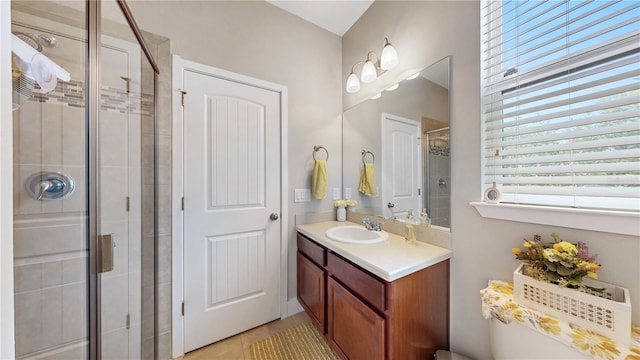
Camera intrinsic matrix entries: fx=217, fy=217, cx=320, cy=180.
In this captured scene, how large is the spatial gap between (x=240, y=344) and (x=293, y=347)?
0.39 m

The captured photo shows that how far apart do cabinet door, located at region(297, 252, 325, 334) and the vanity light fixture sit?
150 centimetres

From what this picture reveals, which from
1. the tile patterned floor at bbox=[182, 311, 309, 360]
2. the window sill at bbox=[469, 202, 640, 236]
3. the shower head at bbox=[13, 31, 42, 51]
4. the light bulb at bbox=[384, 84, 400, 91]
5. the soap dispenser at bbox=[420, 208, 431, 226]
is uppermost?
the light bulb at bbox=[384, 84, 400, 91]

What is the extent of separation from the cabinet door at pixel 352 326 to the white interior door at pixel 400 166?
71cm

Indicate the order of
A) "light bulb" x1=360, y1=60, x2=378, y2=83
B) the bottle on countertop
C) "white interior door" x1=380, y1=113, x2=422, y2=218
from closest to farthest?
the bottle on countertop
"white interior door" x1=380, y1=113, x2=422, y2=218
"light bulb" x1=360, y1=60, x2=378, y2=83

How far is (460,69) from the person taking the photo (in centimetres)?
120

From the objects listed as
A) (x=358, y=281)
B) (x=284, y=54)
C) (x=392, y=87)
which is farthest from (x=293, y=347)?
(x=284, y=54)

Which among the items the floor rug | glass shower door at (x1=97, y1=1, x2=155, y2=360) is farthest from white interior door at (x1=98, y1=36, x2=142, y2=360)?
the floor rug

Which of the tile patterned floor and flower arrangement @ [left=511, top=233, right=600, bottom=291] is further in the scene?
the tile patterned floor

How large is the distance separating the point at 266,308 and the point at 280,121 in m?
1.54

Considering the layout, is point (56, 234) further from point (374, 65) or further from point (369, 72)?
point (374, 65)

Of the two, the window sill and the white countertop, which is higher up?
the window sill

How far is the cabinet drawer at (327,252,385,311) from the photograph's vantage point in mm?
1027

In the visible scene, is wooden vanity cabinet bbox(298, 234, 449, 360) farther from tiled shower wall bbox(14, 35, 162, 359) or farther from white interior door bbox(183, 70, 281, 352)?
tiled shower wall bbox(14, 35, 162, 359)

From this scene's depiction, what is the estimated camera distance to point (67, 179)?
3.36 feet
